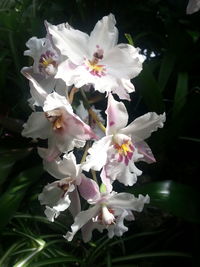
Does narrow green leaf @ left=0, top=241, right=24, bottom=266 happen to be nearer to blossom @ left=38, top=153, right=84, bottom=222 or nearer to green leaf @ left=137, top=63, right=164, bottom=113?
blossom @ left=38, top=153, right=84, bottom=222

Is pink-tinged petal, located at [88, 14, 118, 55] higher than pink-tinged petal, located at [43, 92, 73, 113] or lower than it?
higher

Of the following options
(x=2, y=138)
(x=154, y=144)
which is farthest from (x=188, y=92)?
(x=2, y=138)

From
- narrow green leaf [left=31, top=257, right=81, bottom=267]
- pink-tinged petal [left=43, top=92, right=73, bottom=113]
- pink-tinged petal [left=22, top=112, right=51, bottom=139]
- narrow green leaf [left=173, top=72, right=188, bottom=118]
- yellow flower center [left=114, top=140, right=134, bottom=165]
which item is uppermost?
pink-tinged petal [left=43, top=92, right=73, bottom=113]

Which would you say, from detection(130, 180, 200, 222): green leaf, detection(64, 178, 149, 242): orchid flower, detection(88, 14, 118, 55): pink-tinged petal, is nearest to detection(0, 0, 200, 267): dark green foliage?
detection(130, 180, 200, 222): green leaf

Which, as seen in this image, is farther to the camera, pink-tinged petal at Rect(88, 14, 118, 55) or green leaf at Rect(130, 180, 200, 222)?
green leaf at Rect(130, 180, 200, 222)

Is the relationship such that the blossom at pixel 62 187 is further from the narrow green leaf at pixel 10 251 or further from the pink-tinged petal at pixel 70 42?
the narrow green leaf at pixel 10 251

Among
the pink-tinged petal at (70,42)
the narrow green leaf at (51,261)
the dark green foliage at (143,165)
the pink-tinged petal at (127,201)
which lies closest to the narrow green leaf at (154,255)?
the dark green foliage at (143,165)

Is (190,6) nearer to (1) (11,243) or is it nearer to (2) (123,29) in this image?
(2) (123,29)

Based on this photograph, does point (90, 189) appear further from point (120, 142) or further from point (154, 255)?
point (154, 255)
